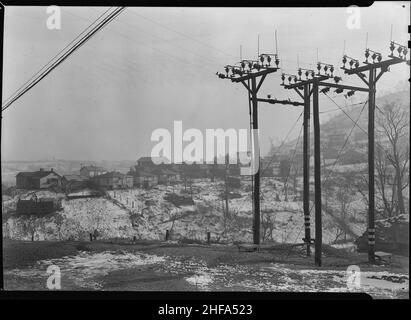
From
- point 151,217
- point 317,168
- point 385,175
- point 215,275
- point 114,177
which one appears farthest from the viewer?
point 385,175

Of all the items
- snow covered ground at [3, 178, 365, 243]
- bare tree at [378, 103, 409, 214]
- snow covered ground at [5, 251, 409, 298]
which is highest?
bare tree at [378, 103, 409, 214]

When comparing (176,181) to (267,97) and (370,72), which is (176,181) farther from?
(370,72)

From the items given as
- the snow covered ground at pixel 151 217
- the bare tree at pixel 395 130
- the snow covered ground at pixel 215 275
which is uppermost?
the bare tree at pixel 395 130

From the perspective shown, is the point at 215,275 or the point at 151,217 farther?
the point at 151,217

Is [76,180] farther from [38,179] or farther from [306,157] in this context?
[306,157]

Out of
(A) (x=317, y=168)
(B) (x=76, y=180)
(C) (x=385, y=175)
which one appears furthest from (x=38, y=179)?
(C) (x=385, y=175)

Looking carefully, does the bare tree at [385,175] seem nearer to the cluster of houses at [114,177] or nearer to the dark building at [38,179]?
the cluster of houses at [114,177]

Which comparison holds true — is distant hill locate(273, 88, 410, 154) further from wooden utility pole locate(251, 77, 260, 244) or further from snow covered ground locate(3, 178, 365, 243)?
snow covered ground locate(3, 178, 365, 243)

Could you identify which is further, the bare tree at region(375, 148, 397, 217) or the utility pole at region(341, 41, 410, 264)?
the bare tree at region(375, 148, 397, 217)

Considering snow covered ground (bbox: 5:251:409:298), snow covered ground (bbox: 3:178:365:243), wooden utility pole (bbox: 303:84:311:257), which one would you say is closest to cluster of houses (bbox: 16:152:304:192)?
snow covered ground (bbox: 3:178:365:243)

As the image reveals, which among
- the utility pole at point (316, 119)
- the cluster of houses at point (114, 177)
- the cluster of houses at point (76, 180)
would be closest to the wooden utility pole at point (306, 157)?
the utility pole at point (316, 119)
